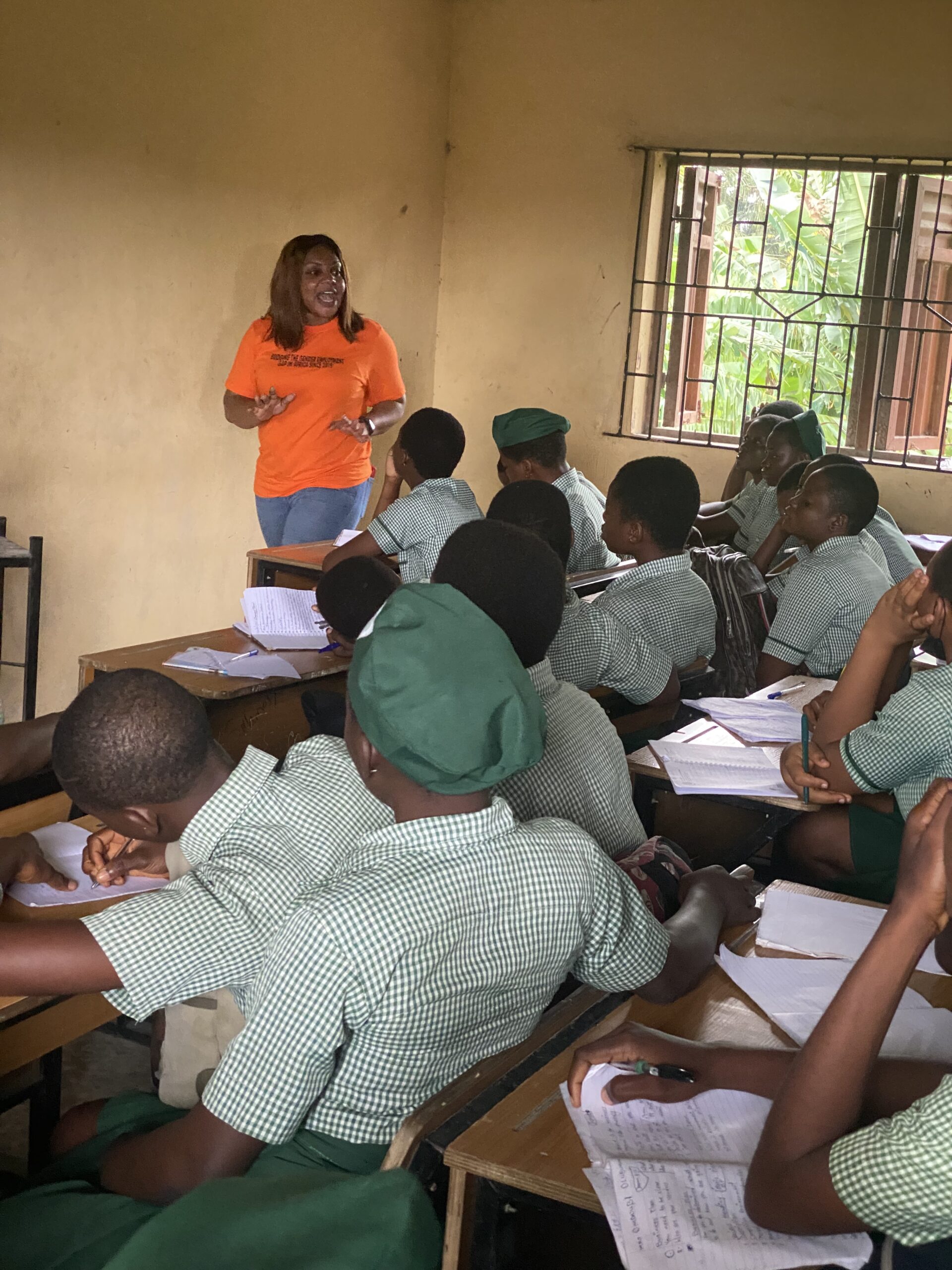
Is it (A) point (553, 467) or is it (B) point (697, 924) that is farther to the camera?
(A) point (553, 467)

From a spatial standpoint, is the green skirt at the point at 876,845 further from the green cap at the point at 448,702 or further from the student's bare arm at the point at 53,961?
the student's bare arm at the point at 53,961

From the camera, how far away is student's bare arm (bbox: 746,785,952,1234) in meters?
1.06

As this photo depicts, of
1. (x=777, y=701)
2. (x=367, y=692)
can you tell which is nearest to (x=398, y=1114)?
(x=367, y=692)

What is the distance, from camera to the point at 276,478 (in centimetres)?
462

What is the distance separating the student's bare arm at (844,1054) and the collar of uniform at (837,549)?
2.29 meters

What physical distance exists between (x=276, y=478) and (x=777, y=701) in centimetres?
246

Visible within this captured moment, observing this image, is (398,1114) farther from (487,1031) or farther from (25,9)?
(25,9)

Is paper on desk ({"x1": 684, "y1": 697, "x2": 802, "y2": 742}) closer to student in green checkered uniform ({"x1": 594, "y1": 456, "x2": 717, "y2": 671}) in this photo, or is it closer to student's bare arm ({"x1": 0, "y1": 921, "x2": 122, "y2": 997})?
student in green checkered uniform ({"x1": 594, "y1": 456, "x2": 717, "y2": 671})

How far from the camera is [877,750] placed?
81.2 inches

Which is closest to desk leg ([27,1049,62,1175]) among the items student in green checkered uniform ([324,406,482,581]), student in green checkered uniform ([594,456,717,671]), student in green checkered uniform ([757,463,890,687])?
student in green checkered uniform ([594,456,717,671])

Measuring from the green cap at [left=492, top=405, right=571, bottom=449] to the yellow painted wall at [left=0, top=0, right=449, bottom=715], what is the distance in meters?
1.48

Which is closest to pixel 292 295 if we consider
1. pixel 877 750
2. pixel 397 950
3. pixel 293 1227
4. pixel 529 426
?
pixel 529 426

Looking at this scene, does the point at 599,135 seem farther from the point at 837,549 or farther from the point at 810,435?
the point at 837,549

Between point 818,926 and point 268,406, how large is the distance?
130 inches
